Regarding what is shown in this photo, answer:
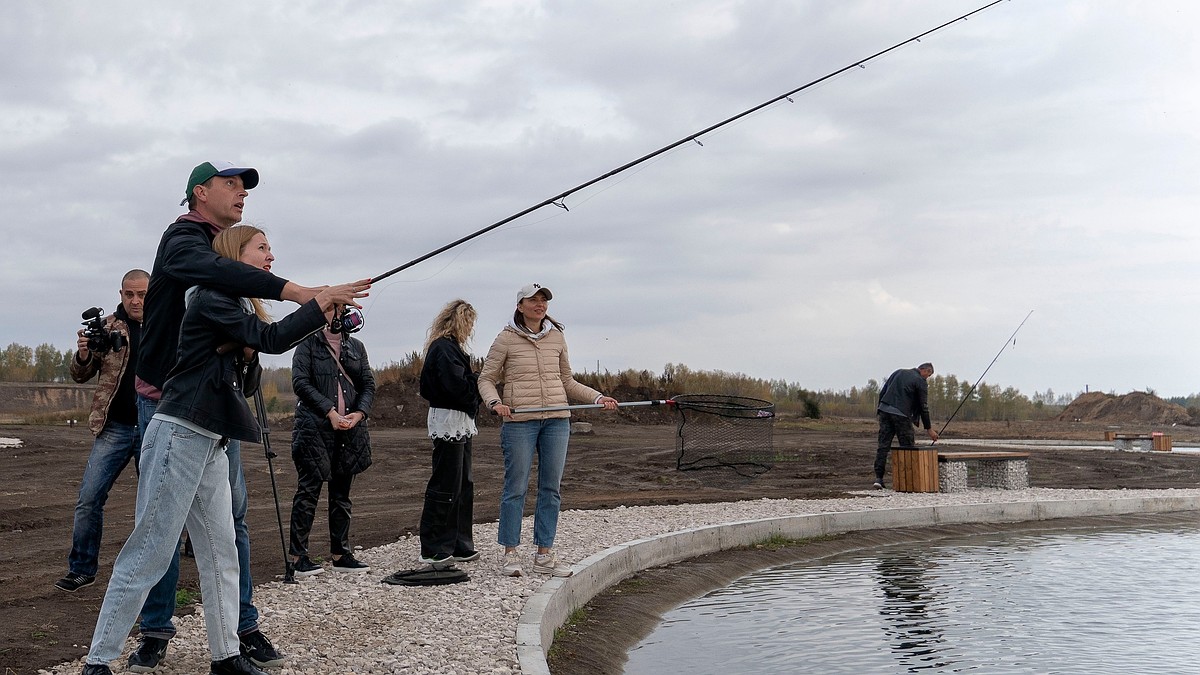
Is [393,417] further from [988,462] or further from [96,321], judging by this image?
[96,321]

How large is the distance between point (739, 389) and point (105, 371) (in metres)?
35.4

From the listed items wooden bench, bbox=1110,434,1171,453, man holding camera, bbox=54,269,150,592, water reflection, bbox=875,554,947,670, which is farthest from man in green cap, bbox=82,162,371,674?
wooden bench, bbox=1110,434,1171,453

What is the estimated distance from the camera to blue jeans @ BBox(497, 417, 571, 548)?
314 inches

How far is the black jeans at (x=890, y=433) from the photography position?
16.1 meters

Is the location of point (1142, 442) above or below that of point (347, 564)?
above

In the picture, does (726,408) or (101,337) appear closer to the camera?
(101,337)

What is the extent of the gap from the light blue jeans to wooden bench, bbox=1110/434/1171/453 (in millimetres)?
27768

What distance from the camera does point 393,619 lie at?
20.9 ft

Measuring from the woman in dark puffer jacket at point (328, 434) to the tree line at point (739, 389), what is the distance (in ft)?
104

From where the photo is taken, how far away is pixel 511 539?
26.6 feet

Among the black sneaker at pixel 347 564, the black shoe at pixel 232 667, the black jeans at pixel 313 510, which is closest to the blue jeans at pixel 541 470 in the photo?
the black sneaker at pixel 347 564

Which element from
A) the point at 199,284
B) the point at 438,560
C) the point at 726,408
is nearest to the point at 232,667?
the point at 199,284

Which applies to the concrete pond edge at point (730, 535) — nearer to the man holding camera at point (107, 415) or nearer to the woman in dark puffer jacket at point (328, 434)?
the woman in dark puffer jacket at point (328, 434)

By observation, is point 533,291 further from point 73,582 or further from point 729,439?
point 729,439
